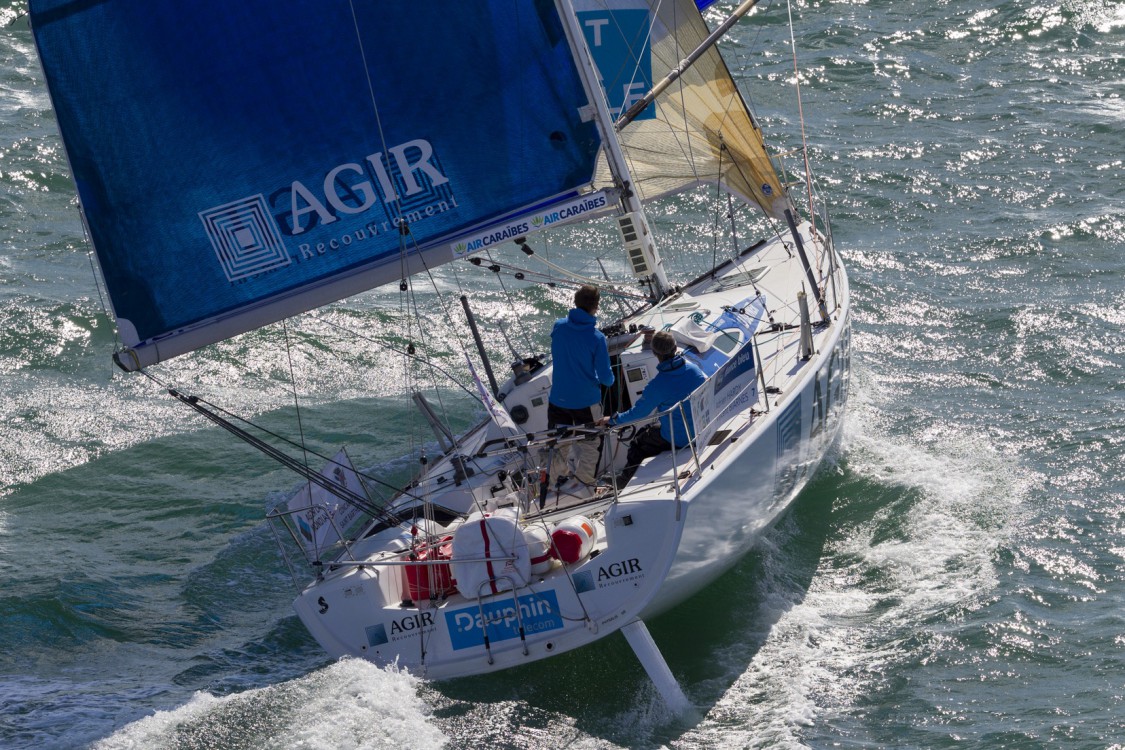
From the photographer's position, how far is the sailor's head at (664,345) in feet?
28.0

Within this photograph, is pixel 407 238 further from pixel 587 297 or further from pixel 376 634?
pixel 376 634

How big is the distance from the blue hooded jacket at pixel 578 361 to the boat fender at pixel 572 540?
49.5 inches

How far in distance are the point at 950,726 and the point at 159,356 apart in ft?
18.2

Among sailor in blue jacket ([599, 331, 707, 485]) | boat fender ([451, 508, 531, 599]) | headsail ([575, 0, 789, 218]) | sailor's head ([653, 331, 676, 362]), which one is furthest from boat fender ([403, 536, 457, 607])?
headsail ([575, 0, 789, 218])

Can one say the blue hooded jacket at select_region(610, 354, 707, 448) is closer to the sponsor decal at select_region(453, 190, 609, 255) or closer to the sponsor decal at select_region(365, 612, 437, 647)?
the sponsor decal at select_region(453, 190, 609, 255)

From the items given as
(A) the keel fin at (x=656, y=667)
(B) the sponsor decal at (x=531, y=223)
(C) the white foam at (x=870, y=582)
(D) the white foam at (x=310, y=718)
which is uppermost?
(B) the sponsor decal at (x=531, y=223)

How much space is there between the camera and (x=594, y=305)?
896 cm

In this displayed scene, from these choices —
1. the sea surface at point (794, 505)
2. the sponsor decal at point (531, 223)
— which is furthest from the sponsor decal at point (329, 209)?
the sea surface at point (794, 505)

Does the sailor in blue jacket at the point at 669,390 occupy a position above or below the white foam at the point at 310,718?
above

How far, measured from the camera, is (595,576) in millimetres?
7965

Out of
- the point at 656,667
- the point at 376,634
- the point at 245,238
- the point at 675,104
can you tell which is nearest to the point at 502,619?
the point at 376,634

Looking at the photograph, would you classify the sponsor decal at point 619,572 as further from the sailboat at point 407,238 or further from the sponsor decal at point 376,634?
the sponsor decal at point 376,634

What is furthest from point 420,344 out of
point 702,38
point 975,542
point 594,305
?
point 975,542

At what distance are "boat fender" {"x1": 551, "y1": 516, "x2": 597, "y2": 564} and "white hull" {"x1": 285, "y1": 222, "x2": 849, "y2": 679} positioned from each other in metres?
0.07
